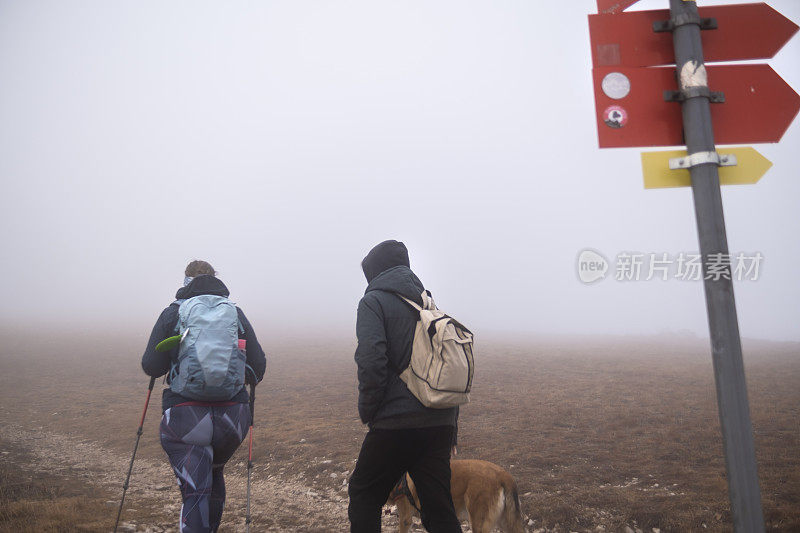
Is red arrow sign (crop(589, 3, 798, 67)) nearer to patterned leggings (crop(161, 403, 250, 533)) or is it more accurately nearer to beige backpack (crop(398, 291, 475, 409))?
beige backpack (crop(398, 291, 475, 409))

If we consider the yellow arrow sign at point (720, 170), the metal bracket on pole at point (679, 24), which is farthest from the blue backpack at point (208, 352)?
the metal bracket on pole at point (679, 24)

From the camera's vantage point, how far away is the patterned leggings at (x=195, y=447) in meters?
3.67

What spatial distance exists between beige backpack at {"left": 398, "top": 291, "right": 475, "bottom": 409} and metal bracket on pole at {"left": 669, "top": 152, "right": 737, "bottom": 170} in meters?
1.85

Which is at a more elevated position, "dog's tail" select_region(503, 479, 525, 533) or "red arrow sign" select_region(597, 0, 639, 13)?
"red arrow sign" select_region(597, 0, 639, 13)

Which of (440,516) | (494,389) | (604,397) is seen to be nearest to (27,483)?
(440,516)

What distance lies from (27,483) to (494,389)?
11.8 metres

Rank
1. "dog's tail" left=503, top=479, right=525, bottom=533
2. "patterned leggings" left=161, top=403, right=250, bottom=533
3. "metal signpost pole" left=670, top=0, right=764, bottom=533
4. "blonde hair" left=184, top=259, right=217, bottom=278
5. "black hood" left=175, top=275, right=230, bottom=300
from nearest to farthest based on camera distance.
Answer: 1. "metal signpost pole" left=670, top=0, right=764, bottom=533
2. "patterned leggings" left=161, top=403, right=250, bottom=533
3. "black hood" left=175, top=275, right=230, bottom=300
4. "dog's tail" left=503, top=479, right=525, bottom=533
5. "blonde hair" left=184, top=259, right=217, bottom=278

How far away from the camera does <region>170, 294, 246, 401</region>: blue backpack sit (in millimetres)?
3723

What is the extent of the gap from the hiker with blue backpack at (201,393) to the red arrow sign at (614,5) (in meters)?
3.53

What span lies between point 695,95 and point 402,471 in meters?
2.99

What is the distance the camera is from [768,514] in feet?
16.5

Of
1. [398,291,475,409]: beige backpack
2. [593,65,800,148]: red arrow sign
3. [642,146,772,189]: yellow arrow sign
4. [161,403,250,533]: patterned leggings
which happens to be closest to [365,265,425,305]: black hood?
[398,291,475,409]: beige backpack

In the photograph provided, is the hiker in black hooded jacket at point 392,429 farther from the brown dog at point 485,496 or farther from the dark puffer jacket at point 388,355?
the brown dog at point 485,496

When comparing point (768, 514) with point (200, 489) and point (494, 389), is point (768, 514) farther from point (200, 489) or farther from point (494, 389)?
point (494, 389)
